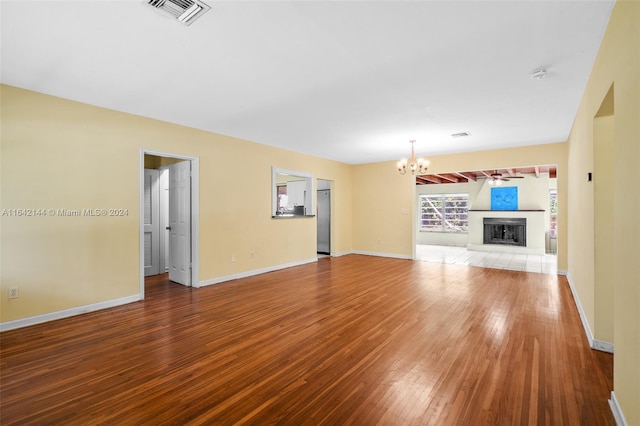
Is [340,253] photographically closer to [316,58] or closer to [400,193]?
[400,193]

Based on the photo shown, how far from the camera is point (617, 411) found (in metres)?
1.76

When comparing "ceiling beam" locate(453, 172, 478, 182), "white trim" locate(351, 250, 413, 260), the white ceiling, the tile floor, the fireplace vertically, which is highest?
the white ceiling

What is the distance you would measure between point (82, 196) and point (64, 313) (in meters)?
1.44

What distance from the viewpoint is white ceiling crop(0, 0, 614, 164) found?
206 cm

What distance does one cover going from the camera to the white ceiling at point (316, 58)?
2062 millimetres

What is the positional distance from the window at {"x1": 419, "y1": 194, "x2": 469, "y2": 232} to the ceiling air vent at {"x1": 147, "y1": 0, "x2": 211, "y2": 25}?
1085cm

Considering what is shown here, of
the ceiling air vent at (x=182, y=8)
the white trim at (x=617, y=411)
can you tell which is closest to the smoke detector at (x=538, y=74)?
the white trim at (x=617, y=411)

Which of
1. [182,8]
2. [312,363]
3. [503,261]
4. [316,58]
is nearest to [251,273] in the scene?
[312,363]

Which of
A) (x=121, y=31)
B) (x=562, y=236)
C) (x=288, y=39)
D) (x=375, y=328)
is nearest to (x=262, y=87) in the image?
(x=288, y=39)

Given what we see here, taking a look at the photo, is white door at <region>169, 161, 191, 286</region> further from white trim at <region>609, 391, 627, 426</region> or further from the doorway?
white trim at <region>609, 391, 627, 426</region>

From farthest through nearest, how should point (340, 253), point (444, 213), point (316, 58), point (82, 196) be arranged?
point (444, 213) → point (340, 253) → point (82, 196) → point (316, 58)

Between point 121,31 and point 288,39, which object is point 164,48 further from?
point 288,39

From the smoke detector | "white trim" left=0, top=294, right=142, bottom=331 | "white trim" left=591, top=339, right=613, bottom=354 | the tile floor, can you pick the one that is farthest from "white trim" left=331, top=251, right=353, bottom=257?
the smoke detector

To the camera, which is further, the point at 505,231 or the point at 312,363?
the point at 505,231
